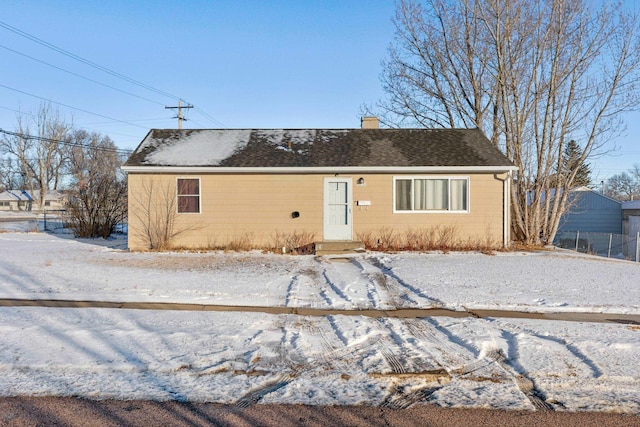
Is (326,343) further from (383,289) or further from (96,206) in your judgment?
(96,206)

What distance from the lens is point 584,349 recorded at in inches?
182

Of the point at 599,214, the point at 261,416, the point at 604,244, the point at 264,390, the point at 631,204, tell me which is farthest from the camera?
the point at 599,214

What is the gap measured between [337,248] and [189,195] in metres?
4.83

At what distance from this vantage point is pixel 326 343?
4.88 meters

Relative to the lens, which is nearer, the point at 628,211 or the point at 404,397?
the point at 404,397

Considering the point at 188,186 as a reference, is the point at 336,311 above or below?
below

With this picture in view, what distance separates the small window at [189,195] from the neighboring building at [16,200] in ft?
211

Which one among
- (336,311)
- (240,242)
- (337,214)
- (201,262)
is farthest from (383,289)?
(240,242)

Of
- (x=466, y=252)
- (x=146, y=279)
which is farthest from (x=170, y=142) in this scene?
(x=466, y=252)

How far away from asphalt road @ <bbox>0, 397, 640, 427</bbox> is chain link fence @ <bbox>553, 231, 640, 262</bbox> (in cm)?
1614

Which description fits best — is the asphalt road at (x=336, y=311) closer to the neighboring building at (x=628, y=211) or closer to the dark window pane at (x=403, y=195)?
the dark window pane at (x=403, y=195)

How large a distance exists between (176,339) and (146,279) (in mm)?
4059

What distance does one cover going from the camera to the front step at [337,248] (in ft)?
41.6

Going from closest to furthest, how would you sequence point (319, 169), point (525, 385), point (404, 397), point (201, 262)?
point (404, 397) → point (525, 385) → point (201, 262) → point (319, 169)
